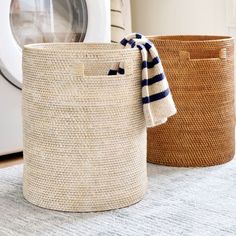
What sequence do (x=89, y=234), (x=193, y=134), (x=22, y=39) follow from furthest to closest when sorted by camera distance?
(x=22, y=39) → (x=193, y=134) → (x=89, y=234)

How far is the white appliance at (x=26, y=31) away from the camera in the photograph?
5.67ft

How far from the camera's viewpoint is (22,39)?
5.99 feet

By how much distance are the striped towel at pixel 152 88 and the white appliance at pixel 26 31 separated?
0.55 m

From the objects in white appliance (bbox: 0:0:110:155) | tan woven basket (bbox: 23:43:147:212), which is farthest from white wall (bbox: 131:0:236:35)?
tan woven basket (bbox: 23:43:147:212)

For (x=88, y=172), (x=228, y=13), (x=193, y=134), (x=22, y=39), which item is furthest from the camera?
(x=228, y=13)

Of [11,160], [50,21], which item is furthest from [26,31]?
[11,160]

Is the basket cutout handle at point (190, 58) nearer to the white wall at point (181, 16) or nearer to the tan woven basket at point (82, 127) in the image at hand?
the tan woven basket at point (82, 127)

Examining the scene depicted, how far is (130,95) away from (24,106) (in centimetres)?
28

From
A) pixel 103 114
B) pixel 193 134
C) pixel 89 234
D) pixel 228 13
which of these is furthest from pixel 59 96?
pixel 228 13

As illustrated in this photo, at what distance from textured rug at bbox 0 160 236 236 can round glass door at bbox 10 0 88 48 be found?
1.99 ft

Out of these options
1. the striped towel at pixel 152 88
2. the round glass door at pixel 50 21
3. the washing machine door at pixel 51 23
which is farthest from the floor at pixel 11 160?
the striped towel at pixel 152 88

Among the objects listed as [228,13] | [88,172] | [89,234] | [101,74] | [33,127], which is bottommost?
[89,234]

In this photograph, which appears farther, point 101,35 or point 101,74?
point 101,35

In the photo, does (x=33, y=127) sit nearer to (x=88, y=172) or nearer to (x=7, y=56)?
(x=88, y=172)
